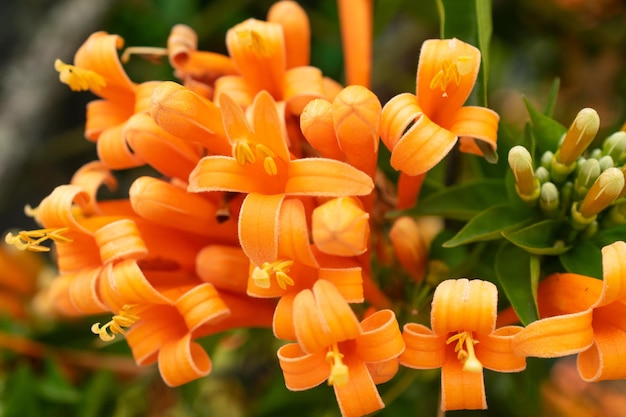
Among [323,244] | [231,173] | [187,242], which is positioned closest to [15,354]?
[187,242]

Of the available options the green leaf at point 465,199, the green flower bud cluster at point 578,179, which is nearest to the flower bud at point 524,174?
the green flower bud cluster at point 578,179

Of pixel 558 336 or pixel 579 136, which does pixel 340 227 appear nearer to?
pixel 558 336

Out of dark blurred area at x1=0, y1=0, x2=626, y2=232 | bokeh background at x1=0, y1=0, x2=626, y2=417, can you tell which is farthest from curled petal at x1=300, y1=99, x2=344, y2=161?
dark blurred area at x1=0, y1=0, x2=626, y2=232

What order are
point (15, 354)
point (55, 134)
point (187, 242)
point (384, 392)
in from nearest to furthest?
1. point (187, 242)
2. point (384, 392)
3. point (15, 354)
4. point (55, 134)

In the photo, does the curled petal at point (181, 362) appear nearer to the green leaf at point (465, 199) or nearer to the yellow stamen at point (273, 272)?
the yellow stamen at point (273, 272)

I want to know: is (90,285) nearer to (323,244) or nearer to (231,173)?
(231,173)

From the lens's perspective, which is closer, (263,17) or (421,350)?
(421,350)

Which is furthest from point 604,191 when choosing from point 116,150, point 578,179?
point 116,150
